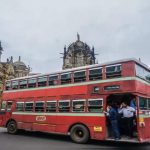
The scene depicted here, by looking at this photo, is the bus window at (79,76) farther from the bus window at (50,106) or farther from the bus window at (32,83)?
the bus window at (32,83)

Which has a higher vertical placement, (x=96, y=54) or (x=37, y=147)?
(x=96, y=54)

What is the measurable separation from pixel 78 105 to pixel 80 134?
150 centimetres

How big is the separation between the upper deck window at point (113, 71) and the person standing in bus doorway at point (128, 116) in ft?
4.87

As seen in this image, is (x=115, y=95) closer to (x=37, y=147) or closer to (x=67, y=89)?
(x=67, y=89)

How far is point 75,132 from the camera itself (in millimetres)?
13148

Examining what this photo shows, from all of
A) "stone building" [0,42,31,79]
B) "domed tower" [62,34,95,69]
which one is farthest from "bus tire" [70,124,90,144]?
"domed tower" [62,34,95,69]

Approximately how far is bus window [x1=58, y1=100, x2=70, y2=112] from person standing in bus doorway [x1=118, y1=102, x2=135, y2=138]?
3092mm

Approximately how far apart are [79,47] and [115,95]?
176 ft

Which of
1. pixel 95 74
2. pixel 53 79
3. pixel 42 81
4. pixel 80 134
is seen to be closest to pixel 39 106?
pixel 42 81

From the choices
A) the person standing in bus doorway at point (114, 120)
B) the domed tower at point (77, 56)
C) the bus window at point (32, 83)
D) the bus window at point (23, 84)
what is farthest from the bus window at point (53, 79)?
the domed tower at point (77, 56)

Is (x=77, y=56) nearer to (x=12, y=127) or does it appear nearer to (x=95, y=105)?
(x=12, y=127)

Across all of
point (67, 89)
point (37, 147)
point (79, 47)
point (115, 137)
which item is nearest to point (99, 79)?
point (67, 89)

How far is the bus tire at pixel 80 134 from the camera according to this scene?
12559mm

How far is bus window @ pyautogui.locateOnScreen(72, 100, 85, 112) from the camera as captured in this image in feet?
43.1
